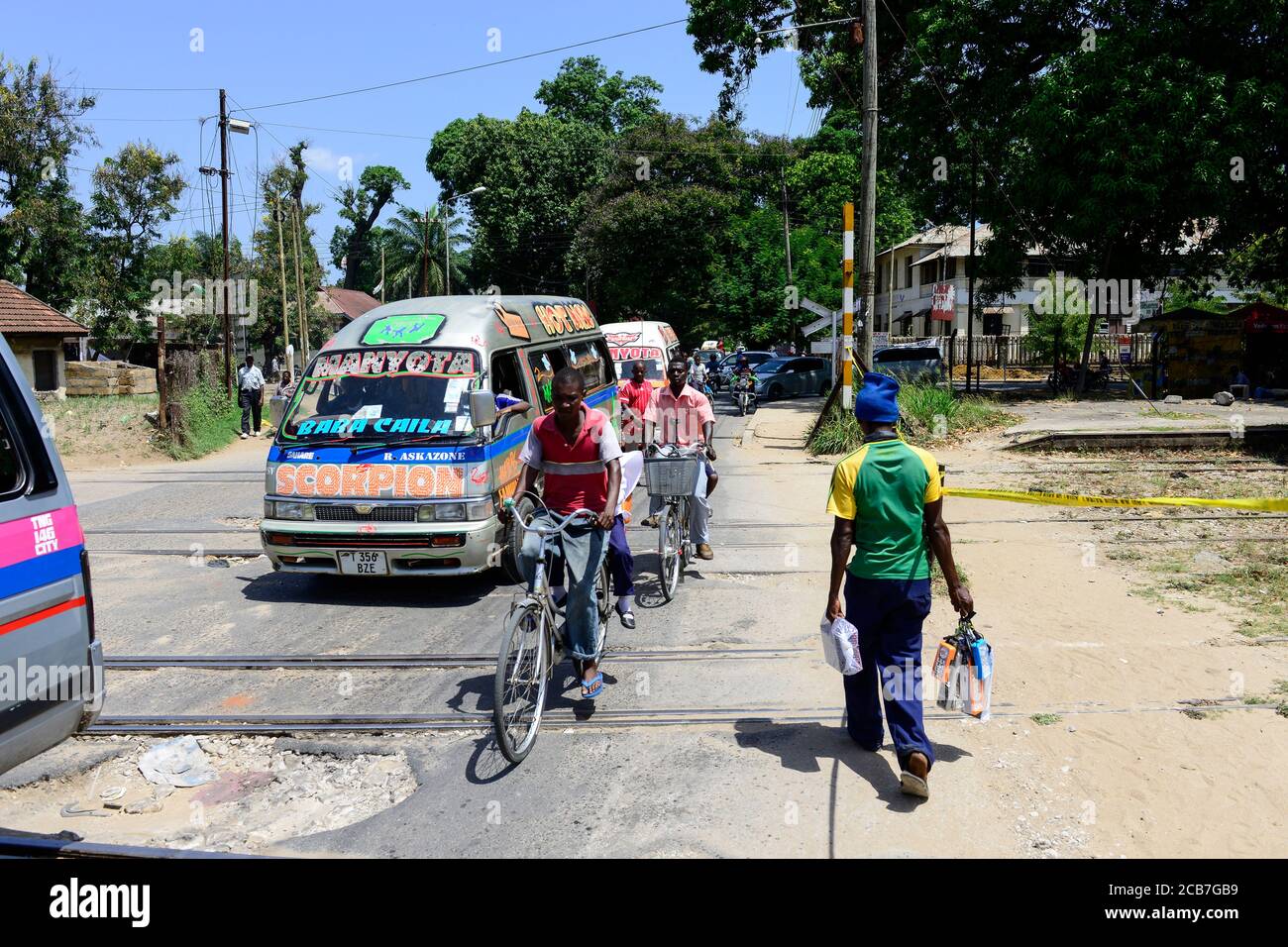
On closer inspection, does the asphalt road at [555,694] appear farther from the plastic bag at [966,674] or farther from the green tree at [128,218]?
the green tree at [128,218]

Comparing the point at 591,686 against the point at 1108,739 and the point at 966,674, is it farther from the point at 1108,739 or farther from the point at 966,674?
the point at 1108,739

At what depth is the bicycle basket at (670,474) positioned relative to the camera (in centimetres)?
839

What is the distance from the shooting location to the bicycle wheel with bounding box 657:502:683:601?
8508 millimetres

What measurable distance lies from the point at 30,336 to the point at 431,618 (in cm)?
2985

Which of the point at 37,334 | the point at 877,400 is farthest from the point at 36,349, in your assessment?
the point at 877,400

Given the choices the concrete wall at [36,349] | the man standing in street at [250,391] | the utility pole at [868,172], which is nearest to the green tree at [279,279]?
the concrete wall at [36,349]

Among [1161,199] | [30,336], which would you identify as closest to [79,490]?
→ [30,336]

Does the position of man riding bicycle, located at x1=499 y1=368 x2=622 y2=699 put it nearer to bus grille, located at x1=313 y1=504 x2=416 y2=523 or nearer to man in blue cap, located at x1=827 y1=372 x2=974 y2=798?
man in blue cap, located at x1=827 y1=372 x2=974 y2=798

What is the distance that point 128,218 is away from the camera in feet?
123

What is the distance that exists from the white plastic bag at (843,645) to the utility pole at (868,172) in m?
13.9

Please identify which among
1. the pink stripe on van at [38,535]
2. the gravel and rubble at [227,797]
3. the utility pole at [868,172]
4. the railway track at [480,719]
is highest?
the utility pole at [868,172]

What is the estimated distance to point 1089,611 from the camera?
771cm

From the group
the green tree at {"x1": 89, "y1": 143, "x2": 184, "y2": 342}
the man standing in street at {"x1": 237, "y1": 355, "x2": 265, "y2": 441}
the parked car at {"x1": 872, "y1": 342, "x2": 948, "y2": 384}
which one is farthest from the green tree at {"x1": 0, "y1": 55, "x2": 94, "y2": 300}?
the parked car at {"x1": 872, "y1": 342, "x2": 948, "y2": 384}
